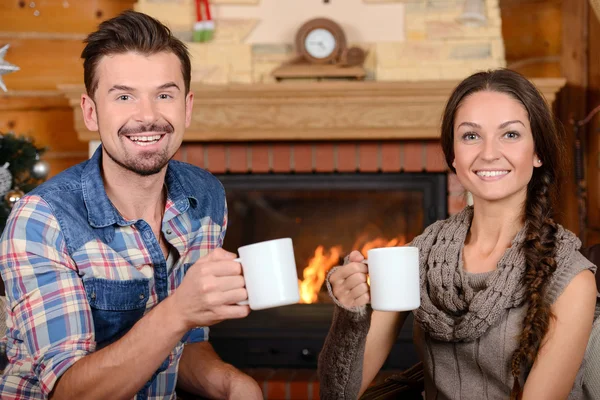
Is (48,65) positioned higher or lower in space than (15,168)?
higher

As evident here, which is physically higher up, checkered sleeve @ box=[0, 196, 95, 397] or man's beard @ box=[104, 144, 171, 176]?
man's beard @ box=[104, 144, 171, 176]

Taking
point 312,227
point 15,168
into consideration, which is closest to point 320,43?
point 312,227

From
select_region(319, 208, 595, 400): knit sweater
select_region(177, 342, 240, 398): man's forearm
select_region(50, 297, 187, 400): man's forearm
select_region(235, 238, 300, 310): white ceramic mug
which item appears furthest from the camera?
select_region(177, 342, 240, 398): man's forearm

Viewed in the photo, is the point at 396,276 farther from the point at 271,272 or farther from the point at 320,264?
the point at 320,264

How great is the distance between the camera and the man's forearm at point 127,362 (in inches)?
46.1

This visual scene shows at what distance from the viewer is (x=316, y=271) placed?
321 cm

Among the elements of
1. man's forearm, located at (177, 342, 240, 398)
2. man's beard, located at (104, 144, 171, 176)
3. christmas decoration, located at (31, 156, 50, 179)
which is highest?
man's beard, located at (104, 144, 171, 176)

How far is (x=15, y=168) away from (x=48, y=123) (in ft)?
2.81

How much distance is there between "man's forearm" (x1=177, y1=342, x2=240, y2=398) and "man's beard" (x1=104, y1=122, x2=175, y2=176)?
40 cm

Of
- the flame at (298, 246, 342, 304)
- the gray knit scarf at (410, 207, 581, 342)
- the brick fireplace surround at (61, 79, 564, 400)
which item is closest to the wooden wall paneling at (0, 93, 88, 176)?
the brick fireplace surround at (61, 79, 564, 400)

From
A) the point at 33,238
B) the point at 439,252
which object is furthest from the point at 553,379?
the point at 33,238

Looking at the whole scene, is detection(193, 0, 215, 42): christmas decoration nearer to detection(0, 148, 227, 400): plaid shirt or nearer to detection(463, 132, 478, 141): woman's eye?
detection(0, 148, 227, 400): plaid shirt

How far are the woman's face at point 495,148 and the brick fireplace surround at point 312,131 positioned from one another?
139 cm

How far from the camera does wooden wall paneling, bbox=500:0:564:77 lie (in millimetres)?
3359
